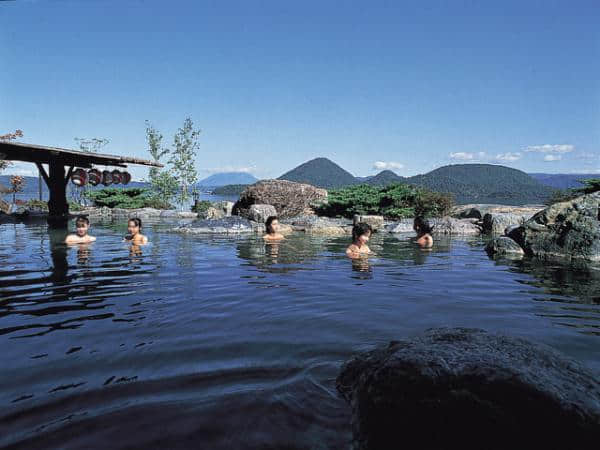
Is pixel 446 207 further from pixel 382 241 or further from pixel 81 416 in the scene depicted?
pixel 81 416

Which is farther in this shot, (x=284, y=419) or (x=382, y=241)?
(x=382, y=241)

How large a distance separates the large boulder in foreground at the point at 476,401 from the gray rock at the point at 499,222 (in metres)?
16.6

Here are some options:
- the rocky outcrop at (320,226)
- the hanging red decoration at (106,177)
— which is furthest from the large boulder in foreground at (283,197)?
the hanging red decoration at (106,177)

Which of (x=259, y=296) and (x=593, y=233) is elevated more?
(x=593, y=233)

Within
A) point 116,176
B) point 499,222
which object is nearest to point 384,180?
point 499,222

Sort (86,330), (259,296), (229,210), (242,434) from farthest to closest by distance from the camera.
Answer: (229,210)
(259,296)
(86,330)
(242,434)

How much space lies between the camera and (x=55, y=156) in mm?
16781

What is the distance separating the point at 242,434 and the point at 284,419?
0.96ft

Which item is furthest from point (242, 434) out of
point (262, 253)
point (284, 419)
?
point (262, 253)

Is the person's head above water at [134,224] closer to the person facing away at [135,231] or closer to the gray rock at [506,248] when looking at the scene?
the person facing away at [135,231]

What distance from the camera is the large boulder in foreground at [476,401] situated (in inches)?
79.0

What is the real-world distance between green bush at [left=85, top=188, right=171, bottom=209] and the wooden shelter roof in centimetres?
1026

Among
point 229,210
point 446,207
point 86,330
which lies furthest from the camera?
point 229,210

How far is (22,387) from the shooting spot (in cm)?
307
